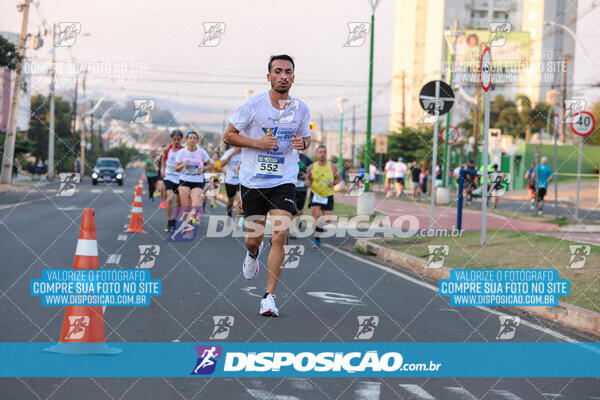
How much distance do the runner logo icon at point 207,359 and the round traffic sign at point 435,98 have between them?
9352 mm

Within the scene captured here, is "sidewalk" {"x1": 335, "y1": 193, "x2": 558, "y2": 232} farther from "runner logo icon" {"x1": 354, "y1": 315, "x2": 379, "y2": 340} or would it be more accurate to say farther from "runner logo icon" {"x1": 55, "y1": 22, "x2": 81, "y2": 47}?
"runner logo icon" {"x1": 354, "y1": 315, "x2": 379, "y2": 340}

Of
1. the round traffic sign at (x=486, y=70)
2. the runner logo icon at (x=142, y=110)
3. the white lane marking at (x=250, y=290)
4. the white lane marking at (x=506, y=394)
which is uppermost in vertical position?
the round traffic sign at (x=486, y=70)

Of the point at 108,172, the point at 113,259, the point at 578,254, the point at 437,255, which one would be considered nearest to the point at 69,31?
the point at 113,259

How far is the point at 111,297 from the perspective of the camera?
7.54 meters

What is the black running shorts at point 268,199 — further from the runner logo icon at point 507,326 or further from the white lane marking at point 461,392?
the white lane marking at point 461,392

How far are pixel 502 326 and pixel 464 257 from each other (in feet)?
15.9

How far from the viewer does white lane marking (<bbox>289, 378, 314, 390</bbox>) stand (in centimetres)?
488

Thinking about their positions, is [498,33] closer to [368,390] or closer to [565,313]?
[565,313]

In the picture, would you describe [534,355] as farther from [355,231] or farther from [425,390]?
[355,231]

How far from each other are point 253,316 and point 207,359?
1.78m

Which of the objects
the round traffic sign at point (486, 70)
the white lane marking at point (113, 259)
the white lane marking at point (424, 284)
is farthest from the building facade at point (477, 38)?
the white lane marking at point (113, 259)

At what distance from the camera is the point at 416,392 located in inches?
192

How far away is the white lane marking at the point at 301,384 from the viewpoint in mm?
4875

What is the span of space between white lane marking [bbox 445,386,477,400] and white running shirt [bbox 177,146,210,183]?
987 cm
